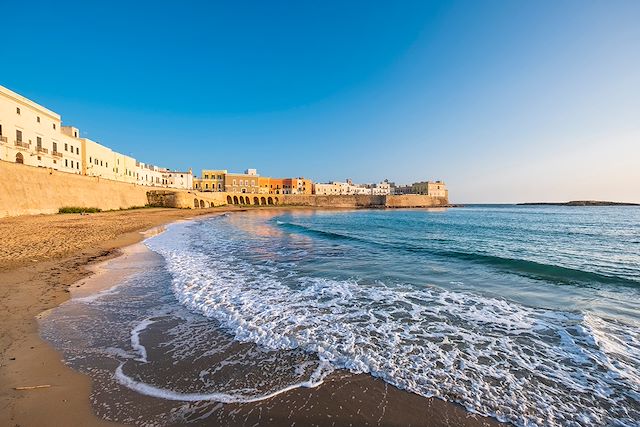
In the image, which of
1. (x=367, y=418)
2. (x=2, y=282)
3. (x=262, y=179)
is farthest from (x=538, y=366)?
(x=262, y=179)

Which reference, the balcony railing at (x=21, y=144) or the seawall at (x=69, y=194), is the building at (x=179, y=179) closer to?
the seawall at (x=69, y=194)

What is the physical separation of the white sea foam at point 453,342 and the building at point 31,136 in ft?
101

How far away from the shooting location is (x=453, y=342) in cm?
406

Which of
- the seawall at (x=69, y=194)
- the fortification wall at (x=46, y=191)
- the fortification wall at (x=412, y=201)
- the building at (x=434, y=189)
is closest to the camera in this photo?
the fortification wall at (x=46, y=191)

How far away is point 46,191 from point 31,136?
10484 mm

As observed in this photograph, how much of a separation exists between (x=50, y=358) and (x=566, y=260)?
14246 millimetres

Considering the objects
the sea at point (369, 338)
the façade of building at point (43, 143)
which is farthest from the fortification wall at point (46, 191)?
the sea at point (369, 338)

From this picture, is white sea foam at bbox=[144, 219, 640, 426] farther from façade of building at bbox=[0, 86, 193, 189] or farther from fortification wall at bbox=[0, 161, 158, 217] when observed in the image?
façade of building at bbox=[0, 86, 193, 189]

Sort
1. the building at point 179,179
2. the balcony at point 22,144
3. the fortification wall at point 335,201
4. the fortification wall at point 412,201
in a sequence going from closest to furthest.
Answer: the balcony at point 22,144 < the building at point 179,179 < the fortification wall at point 335,201 < the fortification wall at point 412,201

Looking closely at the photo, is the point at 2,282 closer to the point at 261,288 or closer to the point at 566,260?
the point at 261,288

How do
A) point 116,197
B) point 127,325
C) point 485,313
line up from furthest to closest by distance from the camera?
point 116,197
point 485,313
point 127,325

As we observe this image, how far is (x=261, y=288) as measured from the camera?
6.72 m

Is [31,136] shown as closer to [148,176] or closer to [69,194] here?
[69,194]

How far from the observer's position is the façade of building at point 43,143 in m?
25.4
